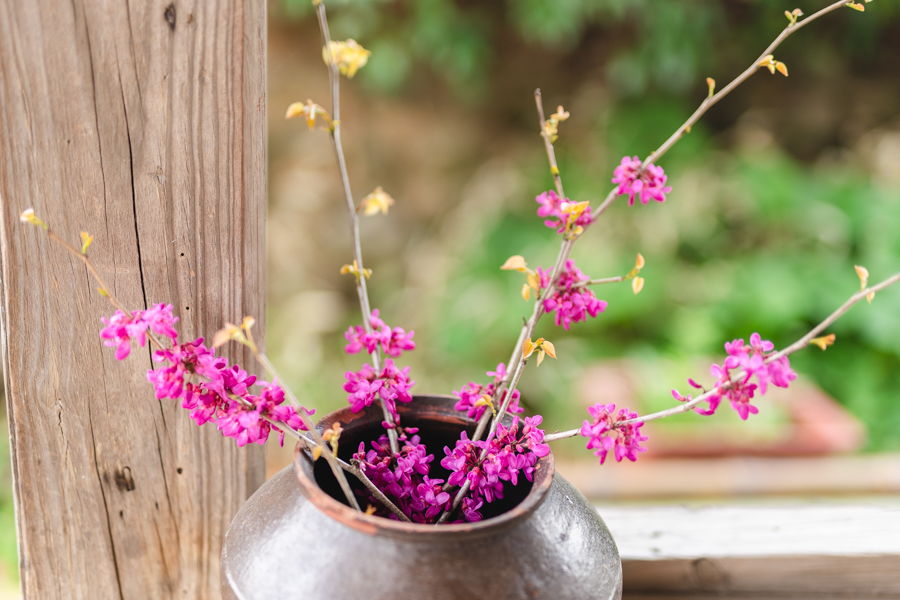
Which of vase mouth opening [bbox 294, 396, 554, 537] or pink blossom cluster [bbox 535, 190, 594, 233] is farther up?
pink blossom cluster [bbox 535, 190, 594, 233]

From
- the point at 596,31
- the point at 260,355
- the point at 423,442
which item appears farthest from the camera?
the point at 596,31

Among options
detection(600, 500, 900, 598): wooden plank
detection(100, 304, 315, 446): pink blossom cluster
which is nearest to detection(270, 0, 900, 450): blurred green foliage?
detection(600, 500, 900, 598): wooden plank

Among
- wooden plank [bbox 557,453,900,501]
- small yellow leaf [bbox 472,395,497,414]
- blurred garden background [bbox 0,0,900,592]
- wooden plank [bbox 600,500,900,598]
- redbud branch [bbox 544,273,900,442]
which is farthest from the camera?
blurred garden background [bbox 0,0,900,592]

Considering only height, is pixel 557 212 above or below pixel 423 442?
above

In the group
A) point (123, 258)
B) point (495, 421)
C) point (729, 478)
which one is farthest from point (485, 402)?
point (729, 478)

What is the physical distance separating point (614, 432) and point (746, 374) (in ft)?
0.43

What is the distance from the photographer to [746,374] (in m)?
0.54

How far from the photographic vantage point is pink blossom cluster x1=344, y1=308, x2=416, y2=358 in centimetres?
70

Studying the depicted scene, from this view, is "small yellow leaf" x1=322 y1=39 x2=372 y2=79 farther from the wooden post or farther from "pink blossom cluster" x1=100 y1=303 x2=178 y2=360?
"pink blossom cluster" x1=100 y1=303 x2=178 y2=360

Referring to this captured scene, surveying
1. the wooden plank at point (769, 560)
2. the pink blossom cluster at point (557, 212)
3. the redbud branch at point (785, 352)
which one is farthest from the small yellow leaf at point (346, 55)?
the wooden plank at point (769, 560)

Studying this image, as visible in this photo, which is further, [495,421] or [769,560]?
[769,560]

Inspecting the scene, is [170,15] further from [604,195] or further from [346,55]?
[604,195]

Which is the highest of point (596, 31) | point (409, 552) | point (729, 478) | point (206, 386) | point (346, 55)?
point (596, 31)

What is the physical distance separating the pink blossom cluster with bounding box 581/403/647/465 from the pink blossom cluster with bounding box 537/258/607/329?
4.5 inches
